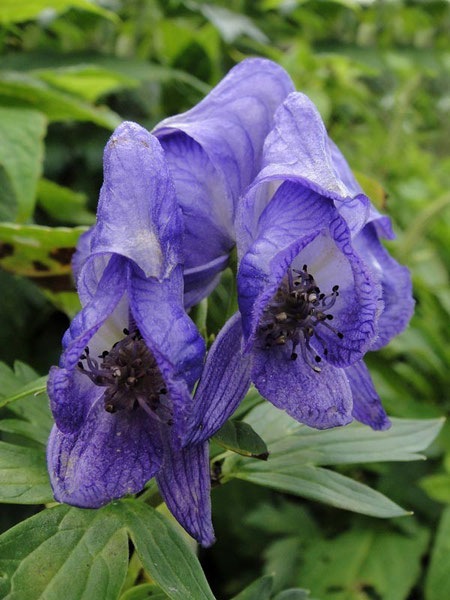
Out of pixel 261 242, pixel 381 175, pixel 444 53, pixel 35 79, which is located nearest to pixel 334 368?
pixel 261 242

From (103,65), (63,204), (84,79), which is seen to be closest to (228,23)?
(103,65)

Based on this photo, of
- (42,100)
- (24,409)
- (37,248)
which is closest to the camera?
(24,409)

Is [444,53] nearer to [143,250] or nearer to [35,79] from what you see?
[35,79]

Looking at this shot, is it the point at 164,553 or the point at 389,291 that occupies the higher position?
the point at 389,291

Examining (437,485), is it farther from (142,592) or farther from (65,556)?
(65,556)

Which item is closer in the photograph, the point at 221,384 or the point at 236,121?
the point at 221,384

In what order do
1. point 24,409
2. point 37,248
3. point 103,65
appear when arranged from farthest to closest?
point 103,65
point 37,248
point 24,409

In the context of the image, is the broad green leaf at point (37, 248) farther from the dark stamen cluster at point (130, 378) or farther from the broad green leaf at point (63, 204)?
the dark stamen cluster at point (130, 378)

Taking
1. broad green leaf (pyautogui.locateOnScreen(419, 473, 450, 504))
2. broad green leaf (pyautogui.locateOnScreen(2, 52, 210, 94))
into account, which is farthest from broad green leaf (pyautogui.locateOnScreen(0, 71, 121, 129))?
broad green leaf (pyautogui.locateOnScreen(419, 473, 450, 504))
